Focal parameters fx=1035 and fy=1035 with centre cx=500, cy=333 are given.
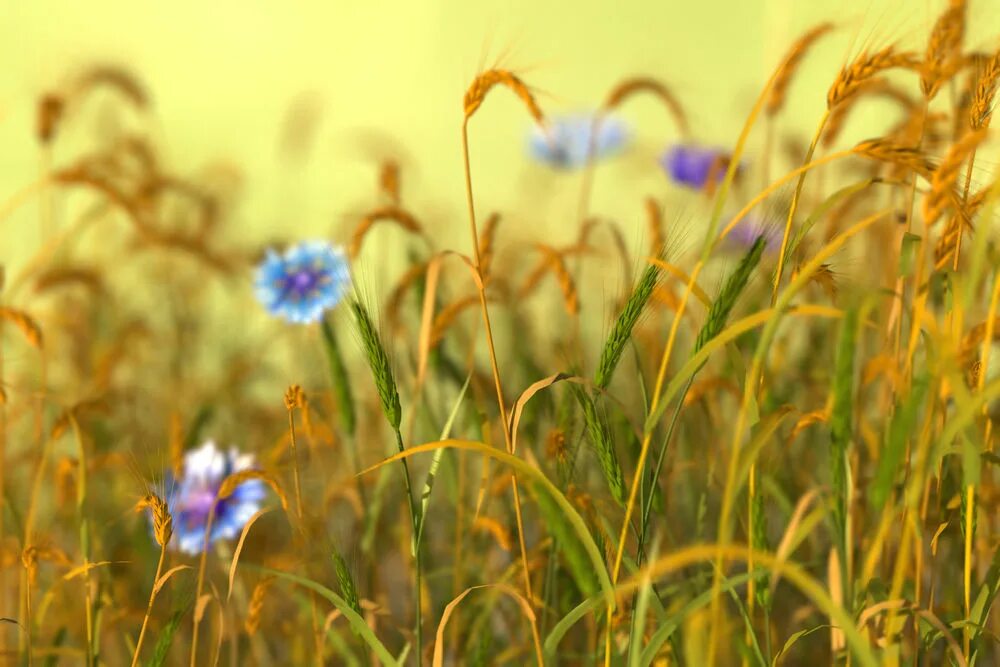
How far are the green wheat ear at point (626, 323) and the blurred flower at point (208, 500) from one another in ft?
1.14

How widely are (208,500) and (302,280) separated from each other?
192mm

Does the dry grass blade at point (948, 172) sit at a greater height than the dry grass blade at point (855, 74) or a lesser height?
lesser

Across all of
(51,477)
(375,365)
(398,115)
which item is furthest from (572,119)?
(375,365)

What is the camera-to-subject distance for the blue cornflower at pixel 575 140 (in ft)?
4.66

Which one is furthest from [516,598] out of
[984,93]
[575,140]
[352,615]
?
[575,140]

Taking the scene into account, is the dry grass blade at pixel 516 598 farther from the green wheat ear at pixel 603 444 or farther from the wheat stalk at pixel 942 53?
the wheat stalk at pixel 942 53

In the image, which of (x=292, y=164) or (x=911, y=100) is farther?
(x=292, y=164)

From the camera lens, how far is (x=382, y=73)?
67.5 inches

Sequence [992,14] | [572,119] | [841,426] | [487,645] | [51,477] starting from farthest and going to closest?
[572,119]
[51,477]
[992,14]
[487,645]
[841,426]

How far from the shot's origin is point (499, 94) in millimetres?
1718

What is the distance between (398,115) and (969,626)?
4.52ft

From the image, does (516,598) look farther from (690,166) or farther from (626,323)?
(690,166)

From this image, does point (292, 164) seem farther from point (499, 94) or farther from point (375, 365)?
point (375, 365)

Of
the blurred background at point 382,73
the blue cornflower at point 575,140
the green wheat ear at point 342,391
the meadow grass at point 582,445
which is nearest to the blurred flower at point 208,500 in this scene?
the meadow grass at point 582,445
